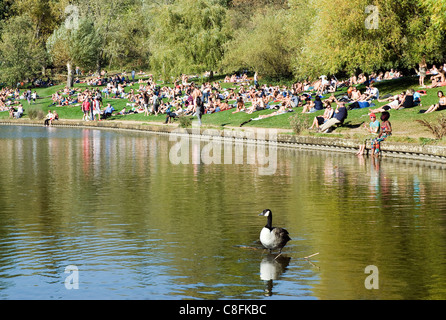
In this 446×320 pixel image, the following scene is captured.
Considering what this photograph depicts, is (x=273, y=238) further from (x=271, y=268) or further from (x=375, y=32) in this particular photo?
(x=375, y=32)

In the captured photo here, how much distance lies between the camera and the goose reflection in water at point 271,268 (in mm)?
9758

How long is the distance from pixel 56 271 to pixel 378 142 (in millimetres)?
18030

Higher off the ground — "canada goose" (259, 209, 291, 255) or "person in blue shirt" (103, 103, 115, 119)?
"person in blue shirt" (103, 103, 115, 119)

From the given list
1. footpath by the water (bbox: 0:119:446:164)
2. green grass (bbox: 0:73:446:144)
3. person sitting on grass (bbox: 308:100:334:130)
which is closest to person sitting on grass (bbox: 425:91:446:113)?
green grass (bbox: 0:73:446:144)

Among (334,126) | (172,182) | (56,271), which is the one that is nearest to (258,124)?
(334,126)

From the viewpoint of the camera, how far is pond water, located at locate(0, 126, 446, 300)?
9633 millimetres

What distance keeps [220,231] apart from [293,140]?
62.4ft

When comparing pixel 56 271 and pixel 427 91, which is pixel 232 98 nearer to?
pixel 427 91

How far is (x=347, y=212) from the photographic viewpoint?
15.1 m

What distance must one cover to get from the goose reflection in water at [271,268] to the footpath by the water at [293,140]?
45.6ft

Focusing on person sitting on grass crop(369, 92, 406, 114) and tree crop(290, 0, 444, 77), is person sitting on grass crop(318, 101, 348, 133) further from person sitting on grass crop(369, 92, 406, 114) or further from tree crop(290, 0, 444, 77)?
tree crop(290, 0, 444, 77)

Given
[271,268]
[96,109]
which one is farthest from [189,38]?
[271,268]

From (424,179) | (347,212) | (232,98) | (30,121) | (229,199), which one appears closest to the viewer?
(347,212)

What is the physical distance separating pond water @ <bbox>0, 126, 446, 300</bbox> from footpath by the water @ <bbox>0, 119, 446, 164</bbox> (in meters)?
1.31
